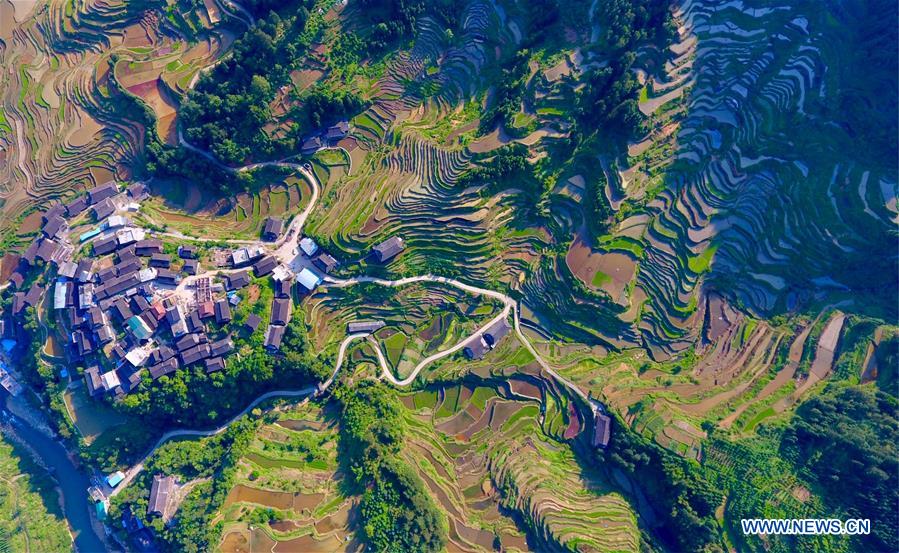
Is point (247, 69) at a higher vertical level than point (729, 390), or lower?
higher

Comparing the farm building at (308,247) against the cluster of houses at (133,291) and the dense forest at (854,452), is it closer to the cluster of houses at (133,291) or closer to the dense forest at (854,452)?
the cluster of houses at (133,291)

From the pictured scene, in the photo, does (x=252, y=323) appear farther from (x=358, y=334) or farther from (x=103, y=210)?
(x=103, y=210)

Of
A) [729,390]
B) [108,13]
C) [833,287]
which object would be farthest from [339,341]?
[833,287]

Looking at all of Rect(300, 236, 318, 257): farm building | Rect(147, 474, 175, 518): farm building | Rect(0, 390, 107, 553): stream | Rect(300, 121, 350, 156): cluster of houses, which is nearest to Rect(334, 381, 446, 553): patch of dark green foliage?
Rect(300, 236, 318, 257): farm building

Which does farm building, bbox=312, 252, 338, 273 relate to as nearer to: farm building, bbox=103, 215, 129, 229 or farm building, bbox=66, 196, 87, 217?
farm building, bbox=103, 215, 129, 229

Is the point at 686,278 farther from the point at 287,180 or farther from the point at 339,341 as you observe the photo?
the point at 287,180

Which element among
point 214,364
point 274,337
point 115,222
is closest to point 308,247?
point 274,337
